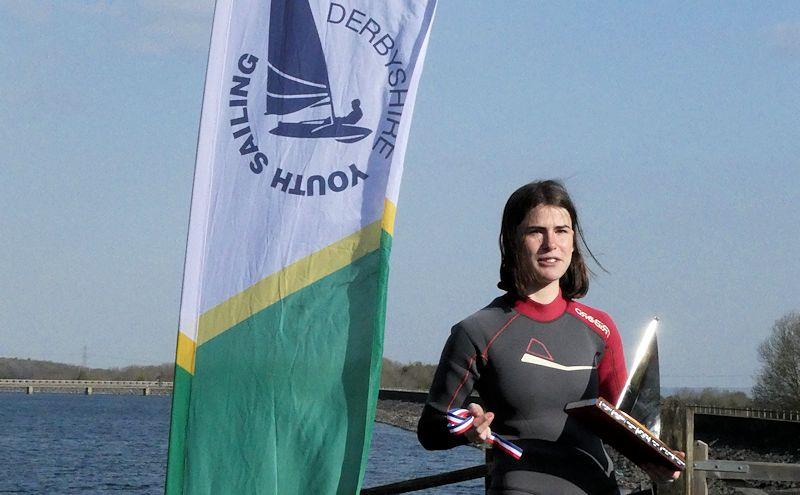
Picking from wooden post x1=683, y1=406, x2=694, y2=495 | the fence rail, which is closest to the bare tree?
the fence rail

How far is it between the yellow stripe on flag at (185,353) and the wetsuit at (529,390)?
4.36 feet

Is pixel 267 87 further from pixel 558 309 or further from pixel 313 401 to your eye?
pixel 558 309

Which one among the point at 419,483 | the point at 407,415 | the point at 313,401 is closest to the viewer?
the point at 313,401

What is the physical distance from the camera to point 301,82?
4.92 meters

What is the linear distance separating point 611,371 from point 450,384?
544mm

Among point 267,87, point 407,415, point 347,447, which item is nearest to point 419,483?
point 347,447

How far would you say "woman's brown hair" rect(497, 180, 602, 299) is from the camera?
3.80 m

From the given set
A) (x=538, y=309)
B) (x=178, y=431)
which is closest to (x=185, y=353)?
(x=178, y=431)

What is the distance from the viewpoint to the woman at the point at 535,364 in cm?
366

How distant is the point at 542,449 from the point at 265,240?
5.40 feet

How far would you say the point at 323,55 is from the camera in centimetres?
495

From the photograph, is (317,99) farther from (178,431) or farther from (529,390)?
(529,390)

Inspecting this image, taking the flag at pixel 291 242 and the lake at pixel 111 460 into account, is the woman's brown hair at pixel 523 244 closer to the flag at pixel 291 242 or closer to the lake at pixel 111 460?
the flag at pixel 291 242

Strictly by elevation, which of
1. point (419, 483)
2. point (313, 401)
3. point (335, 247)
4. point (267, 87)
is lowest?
point (419, 483)
